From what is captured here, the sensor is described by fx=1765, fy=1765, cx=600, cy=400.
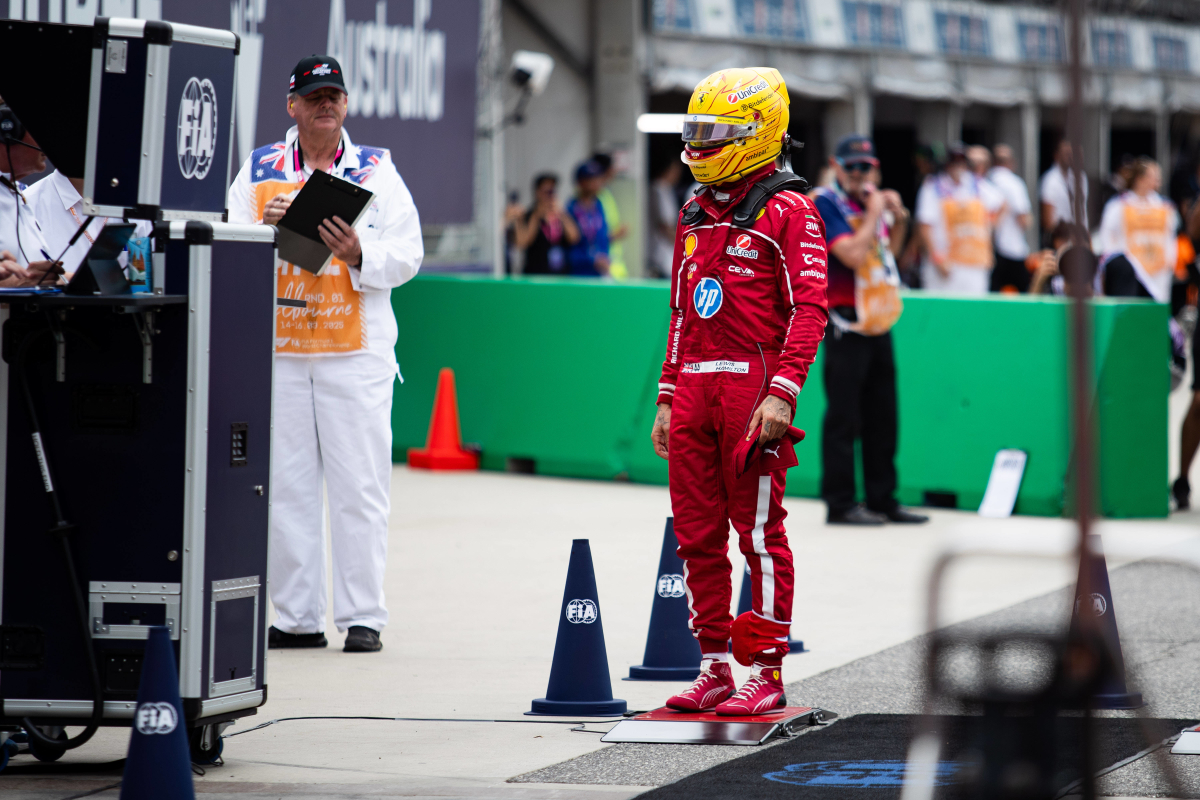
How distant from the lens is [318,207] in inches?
269

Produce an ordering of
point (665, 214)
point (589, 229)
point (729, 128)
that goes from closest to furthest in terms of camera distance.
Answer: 1. point (729, 128)
2. point (589, 229)
3. point (665, 214)

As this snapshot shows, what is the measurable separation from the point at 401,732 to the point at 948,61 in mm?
21988

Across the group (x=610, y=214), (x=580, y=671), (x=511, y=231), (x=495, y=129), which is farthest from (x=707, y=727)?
(x=511, y=231)

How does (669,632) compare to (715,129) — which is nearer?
(715,129)

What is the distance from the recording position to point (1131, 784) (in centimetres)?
493

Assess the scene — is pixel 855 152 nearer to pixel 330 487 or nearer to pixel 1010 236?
pixel 330 487

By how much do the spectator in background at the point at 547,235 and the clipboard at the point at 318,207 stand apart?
10332mm

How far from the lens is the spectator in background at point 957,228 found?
1973cm

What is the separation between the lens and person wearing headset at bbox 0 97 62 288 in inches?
225

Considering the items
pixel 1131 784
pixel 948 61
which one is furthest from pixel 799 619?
pixel 948 61

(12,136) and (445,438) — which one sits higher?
(12,136)

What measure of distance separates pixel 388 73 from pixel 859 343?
5538mm

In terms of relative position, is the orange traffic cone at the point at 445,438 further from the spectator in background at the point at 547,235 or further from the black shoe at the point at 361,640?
the black shoe at the point at 361,640

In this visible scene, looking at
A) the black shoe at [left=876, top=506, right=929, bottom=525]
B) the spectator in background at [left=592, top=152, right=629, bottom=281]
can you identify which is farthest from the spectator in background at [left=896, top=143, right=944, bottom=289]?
the black shoe at [left=876, top=506, right=929, bottom=525]
